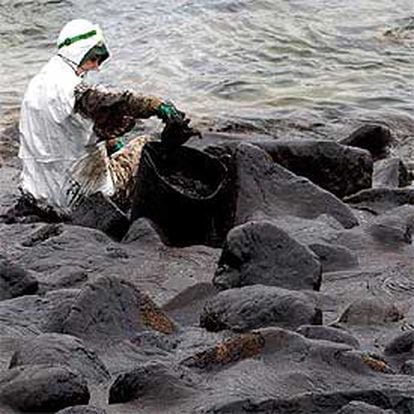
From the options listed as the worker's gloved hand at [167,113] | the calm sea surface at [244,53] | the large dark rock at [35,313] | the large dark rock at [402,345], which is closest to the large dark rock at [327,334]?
the large dark rock at [402,345]

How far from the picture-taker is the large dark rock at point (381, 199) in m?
8.28

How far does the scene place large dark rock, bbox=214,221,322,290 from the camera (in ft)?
19.9

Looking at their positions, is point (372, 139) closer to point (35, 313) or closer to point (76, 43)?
point (76, 43)

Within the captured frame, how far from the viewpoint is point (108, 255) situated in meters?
7.21

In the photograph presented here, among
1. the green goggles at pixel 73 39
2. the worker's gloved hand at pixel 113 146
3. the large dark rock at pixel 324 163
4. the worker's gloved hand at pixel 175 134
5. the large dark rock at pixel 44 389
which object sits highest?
the large dark rock at pixel 44 389

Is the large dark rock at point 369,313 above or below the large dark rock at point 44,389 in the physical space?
below

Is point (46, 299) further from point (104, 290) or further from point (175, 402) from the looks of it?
point (175, 402)

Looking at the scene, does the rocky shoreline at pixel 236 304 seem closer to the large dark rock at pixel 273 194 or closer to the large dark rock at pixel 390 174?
the large dark rock at pixel 273 194

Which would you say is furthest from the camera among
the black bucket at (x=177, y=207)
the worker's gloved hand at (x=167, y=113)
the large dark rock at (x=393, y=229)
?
the worker's gloved hand at (x=167, y=113)

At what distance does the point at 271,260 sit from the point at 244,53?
8.98 metres

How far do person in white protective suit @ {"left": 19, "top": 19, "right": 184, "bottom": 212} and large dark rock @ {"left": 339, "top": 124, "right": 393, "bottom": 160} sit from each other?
2.60 meters

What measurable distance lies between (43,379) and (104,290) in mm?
1027

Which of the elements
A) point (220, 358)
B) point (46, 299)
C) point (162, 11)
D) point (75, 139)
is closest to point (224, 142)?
point (75, 139)

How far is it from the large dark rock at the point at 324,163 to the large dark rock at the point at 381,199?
45cm
